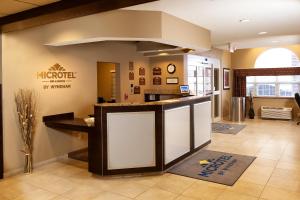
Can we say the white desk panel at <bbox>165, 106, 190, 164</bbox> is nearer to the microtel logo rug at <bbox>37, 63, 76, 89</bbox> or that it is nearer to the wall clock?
the microtel logo rug at <bbox>37, 63, 76, 89</bbox>

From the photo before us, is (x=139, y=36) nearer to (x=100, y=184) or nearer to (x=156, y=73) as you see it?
(x=100, y=184)

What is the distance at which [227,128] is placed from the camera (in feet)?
25.6

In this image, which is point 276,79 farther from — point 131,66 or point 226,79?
point 131,66

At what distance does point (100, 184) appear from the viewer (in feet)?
12.1

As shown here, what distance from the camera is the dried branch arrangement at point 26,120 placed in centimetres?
407

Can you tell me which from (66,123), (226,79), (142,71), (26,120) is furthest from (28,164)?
(226,79)

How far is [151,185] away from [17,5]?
285 cm

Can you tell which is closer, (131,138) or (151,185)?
(151,185)

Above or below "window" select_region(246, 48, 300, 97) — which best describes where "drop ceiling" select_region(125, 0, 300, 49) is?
above

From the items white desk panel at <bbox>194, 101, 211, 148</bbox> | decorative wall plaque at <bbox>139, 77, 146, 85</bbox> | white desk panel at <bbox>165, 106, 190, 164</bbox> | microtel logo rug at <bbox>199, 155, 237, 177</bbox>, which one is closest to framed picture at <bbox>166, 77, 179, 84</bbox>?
decorative wall plaque at <bbox>139, 77, 146, 85</bbox>

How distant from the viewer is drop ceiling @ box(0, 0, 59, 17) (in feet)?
9.21

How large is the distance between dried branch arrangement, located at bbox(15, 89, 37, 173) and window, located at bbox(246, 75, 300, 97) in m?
8.42

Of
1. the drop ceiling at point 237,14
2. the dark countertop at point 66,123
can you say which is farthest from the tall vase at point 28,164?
the drop ceiling at point 237,14

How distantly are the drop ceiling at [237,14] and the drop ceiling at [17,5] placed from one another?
1.36m
